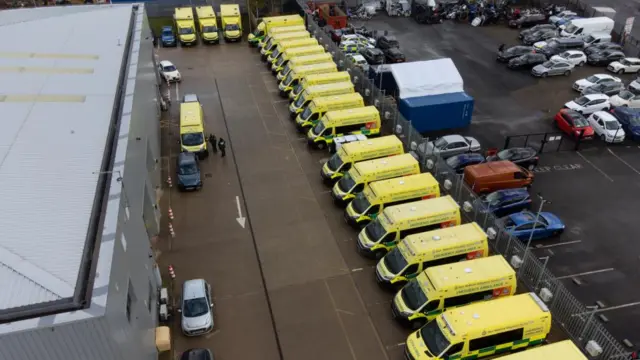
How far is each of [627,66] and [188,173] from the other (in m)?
38.8

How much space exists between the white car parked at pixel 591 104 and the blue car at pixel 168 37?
117 feet

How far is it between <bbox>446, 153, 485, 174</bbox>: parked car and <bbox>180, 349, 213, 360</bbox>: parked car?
703 inches

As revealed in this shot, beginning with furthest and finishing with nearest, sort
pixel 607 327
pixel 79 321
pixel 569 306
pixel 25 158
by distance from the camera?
pixel 607 327, pixel 569 306, pixel 25 158, pixel 79 321

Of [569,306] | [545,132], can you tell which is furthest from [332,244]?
[545,132]

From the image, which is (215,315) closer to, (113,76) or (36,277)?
(36,277)

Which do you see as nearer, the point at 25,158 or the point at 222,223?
the point at 25,158

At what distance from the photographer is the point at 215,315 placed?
21.0 metres

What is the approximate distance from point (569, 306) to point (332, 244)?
10734 millimetres

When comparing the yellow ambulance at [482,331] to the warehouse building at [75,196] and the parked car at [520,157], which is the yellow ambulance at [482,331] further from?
the parked car at [520,157]

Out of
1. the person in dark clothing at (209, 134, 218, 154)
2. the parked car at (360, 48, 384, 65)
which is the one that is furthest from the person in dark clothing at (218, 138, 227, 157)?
the parked car at (360, 48, 384, 65)

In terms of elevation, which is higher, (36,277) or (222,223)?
(36,277)

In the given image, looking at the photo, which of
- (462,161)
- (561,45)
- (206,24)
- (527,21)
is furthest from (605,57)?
(206,24)

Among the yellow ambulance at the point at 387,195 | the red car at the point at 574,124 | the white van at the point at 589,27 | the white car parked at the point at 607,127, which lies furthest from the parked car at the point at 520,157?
the white van at the point at 589,27

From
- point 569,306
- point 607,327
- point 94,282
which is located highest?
point 94,282
